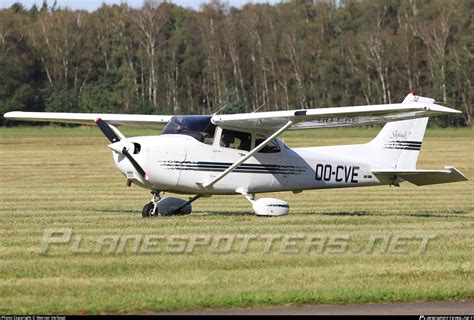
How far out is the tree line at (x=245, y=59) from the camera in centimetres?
6694

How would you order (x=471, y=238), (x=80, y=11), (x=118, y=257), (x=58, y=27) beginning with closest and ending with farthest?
(x=118, y=257)
(x=471, y=238)
(x=58, y=27)
(x=80, y=11)

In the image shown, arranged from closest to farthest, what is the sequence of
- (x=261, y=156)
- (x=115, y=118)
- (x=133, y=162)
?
(x=133, y=162) < (x=261, y=156) < (x=115, y=118)

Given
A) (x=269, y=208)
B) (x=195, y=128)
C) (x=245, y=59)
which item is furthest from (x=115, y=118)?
(x=245, y=59)

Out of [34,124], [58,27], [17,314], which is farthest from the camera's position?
[58,27]

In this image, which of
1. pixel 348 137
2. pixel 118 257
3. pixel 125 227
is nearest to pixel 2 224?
pixel 125 227

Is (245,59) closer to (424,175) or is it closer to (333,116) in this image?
(424,175)

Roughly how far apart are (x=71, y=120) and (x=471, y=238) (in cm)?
850

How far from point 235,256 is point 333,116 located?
4.96 m

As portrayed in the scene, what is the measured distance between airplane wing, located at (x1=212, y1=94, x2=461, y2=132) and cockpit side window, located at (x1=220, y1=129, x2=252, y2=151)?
101 millimetres

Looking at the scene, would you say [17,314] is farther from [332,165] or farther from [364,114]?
[332,165]

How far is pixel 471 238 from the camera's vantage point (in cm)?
1419

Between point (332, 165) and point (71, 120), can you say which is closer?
point (332, 165)

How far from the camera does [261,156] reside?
57.9ft

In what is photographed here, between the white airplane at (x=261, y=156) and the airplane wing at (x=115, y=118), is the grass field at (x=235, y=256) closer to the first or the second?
the white airplane at (x=261, y=156)
